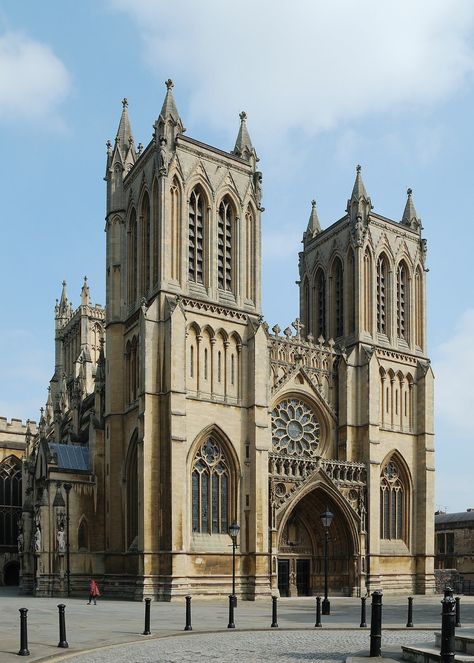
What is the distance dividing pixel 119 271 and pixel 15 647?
33.7 m

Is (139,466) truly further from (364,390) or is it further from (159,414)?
(364,390)

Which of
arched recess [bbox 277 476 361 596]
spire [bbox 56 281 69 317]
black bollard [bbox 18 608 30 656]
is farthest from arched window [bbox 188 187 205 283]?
spire [bbox 56 281 69 317]

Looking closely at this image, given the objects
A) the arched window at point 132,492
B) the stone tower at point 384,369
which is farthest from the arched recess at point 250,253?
the arched window at point 132,492

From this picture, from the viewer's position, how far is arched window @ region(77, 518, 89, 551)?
47281 mm

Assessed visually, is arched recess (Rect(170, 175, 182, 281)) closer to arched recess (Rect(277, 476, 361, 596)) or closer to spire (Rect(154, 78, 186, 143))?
spire (Rect(154, 78, 186, 143))

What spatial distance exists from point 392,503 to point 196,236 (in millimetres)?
20312

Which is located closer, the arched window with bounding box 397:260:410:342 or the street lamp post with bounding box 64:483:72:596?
the street lamp post with bounding box 64:483:72:596

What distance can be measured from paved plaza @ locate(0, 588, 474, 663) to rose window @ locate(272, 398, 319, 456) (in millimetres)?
19351

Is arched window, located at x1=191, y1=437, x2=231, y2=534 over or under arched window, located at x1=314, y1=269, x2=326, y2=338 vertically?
under

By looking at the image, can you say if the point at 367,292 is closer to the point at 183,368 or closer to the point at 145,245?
the point at 145,245

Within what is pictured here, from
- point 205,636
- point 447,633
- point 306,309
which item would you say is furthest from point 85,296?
point 447,633

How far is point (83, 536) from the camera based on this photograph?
47.5 m

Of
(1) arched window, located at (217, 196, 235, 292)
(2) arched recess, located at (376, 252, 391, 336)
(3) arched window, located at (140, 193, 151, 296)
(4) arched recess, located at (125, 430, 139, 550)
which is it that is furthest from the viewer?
(2) arched recess, located at (376, 252, 391, 336)

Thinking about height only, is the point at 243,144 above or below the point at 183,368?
above
